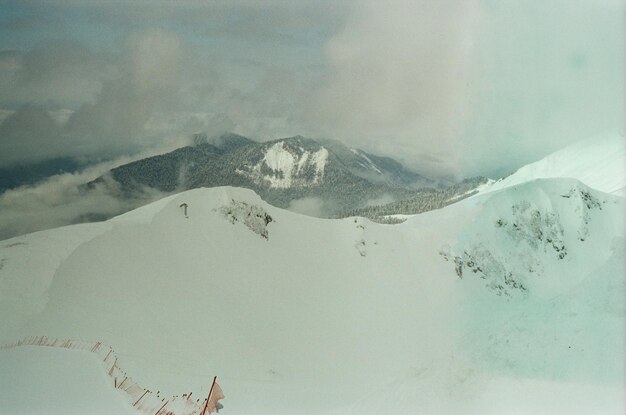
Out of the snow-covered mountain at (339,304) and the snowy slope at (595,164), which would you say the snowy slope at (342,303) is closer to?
the snow-covered mountain at (339,304)

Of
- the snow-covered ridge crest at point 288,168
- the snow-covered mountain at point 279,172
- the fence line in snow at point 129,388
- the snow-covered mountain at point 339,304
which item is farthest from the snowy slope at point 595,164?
the snow-covered ridge crest at point 288,168

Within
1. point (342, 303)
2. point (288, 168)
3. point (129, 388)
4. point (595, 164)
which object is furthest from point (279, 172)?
point (129, 388)

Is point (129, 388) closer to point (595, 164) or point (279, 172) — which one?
point (595, 164)

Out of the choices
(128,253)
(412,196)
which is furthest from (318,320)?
(412,196)

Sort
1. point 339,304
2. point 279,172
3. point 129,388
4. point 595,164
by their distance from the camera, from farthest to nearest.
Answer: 1. point 279,172
2. point 595,164
3. point 339,304
4. point 129,388

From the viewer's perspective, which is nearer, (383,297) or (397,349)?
(397,349)

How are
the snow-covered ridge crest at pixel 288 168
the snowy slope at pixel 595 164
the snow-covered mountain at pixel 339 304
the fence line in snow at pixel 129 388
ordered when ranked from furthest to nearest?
the snow-covered ridge crest at pixel 288 168, the snowy slope at pixel 595 164, the snow-covered mountain at pixel 339 304, the fence line in snow at pixel 129 388

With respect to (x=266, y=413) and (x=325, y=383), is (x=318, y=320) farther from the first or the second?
(x=266, y=413)
